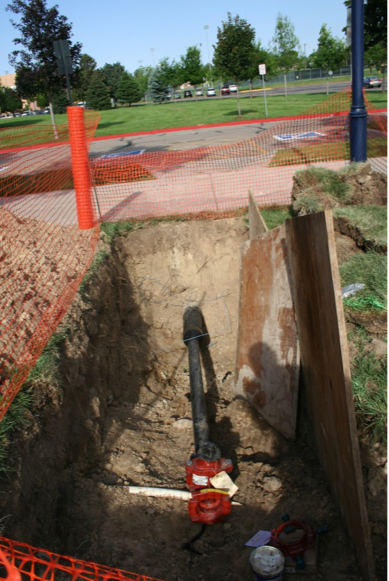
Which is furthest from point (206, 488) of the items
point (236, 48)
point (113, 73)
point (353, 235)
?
point (113, 73)

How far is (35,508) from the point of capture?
3432 millimetres

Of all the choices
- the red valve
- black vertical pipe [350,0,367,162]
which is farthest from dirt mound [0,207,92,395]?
black vertical pipe [350,0,367,162]

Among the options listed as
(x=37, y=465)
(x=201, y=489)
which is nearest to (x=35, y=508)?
(x=37, y=465)

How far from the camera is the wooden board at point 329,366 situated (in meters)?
3.02

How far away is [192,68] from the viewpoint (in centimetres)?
4844

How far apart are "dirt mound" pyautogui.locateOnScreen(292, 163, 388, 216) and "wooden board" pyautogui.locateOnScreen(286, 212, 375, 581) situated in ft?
8.09

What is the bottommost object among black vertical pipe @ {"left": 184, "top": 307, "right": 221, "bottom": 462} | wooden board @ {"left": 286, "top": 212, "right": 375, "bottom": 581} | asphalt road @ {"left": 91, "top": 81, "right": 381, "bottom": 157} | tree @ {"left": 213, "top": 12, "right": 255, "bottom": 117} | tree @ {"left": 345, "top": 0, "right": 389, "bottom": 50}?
black vertical pipe @ {"left": 184, "top": 307, "right": 221, "bottom": 462}

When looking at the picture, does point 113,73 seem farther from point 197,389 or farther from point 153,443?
point 153,443

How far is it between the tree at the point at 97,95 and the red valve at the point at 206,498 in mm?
45880

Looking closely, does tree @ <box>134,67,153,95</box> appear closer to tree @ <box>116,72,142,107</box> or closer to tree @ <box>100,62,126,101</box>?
tree @ <box>100,62,126,101</box>

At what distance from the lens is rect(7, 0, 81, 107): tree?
1938 cm

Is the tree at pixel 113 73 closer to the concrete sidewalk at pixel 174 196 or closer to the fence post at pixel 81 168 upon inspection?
the concrete sidewalk at pixel 174 196

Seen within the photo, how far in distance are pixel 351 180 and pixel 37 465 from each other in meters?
5.74

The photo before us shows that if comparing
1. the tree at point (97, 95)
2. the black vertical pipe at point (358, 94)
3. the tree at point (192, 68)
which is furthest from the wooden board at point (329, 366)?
the tree at point (192, 68)
